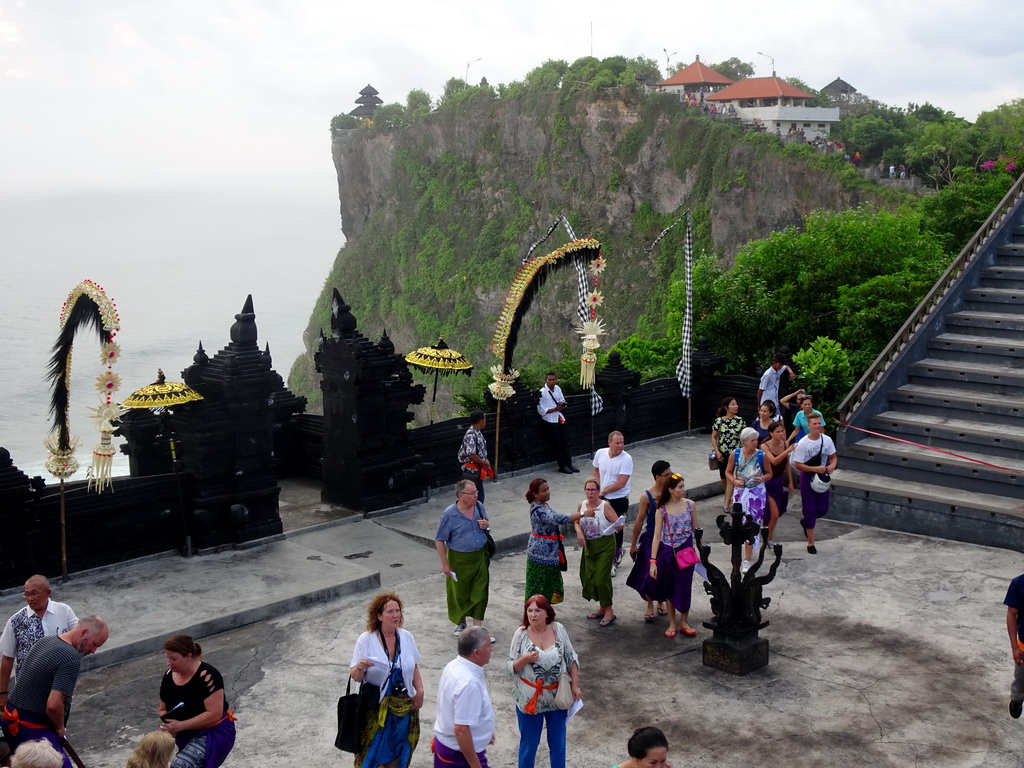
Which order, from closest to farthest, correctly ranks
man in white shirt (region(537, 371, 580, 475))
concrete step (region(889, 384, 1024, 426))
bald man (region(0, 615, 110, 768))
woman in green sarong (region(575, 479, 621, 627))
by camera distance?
bald man (region(0, 615, 110, 768)) < woman in green sarong (region(575, 479, 621, 627)) < concrete step (region(889, 384, 1024, 426)) < man in white shirt (region(537, 371, 580, 475))

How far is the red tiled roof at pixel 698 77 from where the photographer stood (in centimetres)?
8756

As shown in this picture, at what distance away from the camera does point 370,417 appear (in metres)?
14.4

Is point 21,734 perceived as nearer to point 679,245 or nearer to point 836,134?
point 679,245

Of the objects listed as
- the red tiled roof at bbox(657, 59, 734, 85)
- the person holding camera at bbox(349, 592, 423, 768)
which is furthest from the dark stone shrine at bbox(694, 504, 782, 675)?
the red tiled roof at bbox(657, 59, 734, 85)

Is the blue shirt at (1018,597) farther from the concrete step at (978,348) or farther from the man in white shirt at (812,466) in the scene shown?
the concrete step at (978,348)

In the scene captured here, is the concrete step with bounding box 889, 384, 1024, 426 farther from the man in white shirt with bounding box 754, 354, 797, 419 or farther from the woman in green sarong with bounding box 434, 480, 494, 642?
the woman in green sarong with bounding box 434, 480, 494, 642

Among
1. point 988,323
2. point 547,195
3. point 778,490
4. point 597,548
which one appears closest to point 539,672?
point 597,548

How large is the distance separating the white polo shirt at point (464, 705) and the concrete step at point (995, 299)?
1467 cm

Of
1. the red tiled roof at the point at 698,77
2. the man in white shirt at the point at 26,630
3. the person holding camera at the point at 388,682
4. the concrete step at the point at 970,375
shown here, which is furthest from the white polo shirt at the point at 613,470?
the red tiled roof at the point at 698,77

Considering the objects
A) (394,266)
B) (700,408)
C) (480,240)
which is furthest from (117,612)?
(394,266)

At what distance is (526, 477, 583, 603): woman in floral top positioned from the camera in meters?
9.55

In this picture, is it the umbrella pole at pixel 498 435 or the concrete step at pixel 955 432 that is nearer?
the concrete step at pixel 955 432

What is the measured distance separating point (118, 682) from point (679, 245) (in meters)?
64.9

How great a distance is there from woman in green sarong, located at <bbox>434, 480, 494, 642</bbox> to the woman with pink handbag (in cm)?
166
